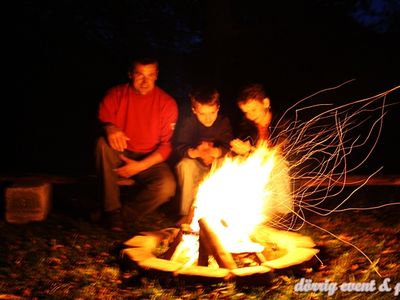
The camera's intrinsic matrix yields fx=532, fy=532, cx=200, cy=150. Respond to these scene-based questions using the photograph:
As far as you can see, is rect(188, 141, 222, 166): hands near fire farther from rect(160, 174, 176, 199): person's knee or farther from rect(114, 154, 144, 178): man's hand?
rect(114, 154, 144, 178): man's hand

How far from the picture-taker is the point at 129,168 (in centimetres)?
593

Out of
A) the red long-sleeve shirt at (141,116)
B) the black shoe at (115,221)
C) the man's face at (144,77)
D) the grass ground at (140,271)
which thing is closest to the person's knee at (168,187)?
the red long-sleeve shirt at (141,116)

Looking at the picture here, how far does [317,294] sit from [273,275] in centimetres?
36

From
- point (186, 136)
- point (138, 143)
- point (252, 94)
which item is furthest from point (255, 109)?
point (138, 143)

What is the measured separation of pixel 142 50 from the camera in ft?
38.7

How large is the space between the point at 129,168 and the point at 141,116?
632 millimetres

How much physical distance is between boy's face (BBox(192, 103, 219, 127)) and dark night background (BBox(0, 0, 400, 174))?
2227 millimetres

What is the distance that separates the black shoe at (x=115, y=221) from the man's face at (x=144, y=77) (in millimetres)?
1408

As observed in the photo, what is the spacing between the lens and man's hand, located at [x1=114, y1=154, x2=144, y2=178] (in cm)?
593

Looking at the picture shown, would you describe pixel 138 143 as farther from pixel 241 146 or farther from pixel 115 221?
pixel 241 146

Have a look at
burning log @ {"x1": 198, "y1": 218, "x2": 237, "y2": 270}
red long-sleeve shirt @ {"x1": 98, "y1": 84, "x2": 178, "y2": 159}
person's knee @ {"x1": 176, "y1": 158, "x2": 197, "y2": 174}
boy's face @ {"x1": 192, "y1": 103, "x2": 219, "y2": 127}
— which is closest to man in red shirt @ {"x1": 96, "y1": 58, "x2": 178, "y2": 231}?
red long-sleeve shirt @ {"x1": 98, "y1": 84, "x2": 178, "y2": 159}

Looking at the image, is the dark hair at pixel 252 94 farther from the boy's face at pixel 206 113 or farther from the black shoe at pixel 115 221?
the black shoe at pixel 115 221

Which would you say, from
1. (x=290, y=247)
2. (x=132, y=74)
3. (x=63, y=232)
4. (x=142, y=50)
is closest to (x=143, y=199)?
(x=63, y=232)

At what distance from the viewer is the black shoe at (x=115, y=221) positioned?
19.0ft
